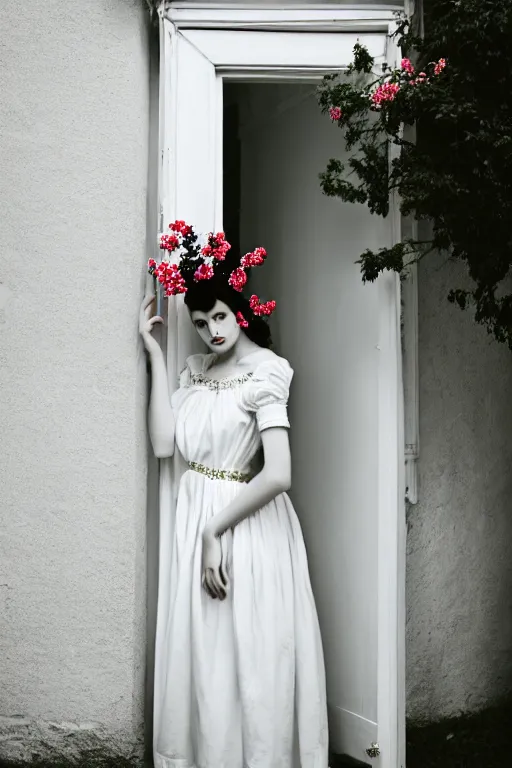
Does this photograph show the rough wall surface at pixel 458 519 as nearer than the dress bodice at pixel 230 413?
No

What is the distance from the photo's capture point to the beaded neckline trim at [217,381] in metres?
3.01

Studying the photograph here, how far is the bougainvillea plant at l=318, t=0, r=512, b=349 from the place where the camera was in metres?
2.71

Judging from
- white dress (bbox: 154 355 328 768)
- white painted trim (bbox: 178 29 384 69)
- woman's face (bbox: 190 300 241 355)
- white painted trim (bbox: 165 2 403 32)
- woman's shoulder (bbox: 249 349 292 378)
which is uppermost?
white painted trim (bbox: 165 2 403 32)

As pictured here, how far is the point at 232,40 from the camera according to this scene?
316cm

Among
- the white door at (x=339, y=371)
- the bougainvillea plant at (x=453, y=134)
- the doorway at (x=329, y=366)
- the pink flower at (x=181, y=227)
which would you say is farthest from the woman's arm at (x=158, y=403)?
the bougainvillea plant at (x=453, y=134)

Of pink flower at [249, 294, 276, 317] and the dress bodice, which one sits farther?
pink flower at [249, 294, 276, 317]

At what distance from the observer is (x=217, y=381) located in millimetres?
3051

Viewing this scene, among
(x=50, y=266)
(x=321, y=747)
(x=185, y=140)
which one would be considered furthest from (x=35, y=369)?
(x=321, y=747)

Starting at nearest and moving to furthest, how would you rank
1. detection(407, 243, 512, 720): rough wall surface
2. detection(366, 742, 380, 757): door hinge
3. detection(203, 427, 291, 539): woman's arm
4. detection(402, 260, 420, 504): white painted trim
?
detection(203, 427, 291, 539): woman's arm → detection(366, 742, 380, 757): door hinge → detection(402, 260, 420, 504): white painted trim → detection(407, 243, 512, 720): rough wall surface

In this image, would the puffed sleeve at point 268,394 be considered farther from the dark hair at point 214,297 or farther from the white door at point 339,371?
the white door at point 339,371

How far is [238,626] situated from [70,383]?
1078 mm

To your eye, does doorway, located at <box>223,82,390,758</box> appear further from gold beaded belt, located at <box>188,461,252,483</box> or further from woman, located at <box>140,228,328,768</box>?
gold beaded belt, located at <box>188,461,252,483</box>

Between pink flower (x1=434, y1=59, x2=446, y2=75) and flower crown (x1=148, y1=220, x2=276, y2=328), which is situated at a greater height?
pink flower (x1=434, y1=59, x2=446, y2=75)

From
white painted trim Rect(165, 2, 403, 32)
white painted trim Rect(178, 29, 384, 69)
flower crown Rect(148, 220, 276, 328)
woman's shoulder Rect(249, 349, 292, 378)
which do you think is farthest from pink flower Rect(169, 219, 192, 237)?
white painted trim Rect(165, 2, 403, 32)
